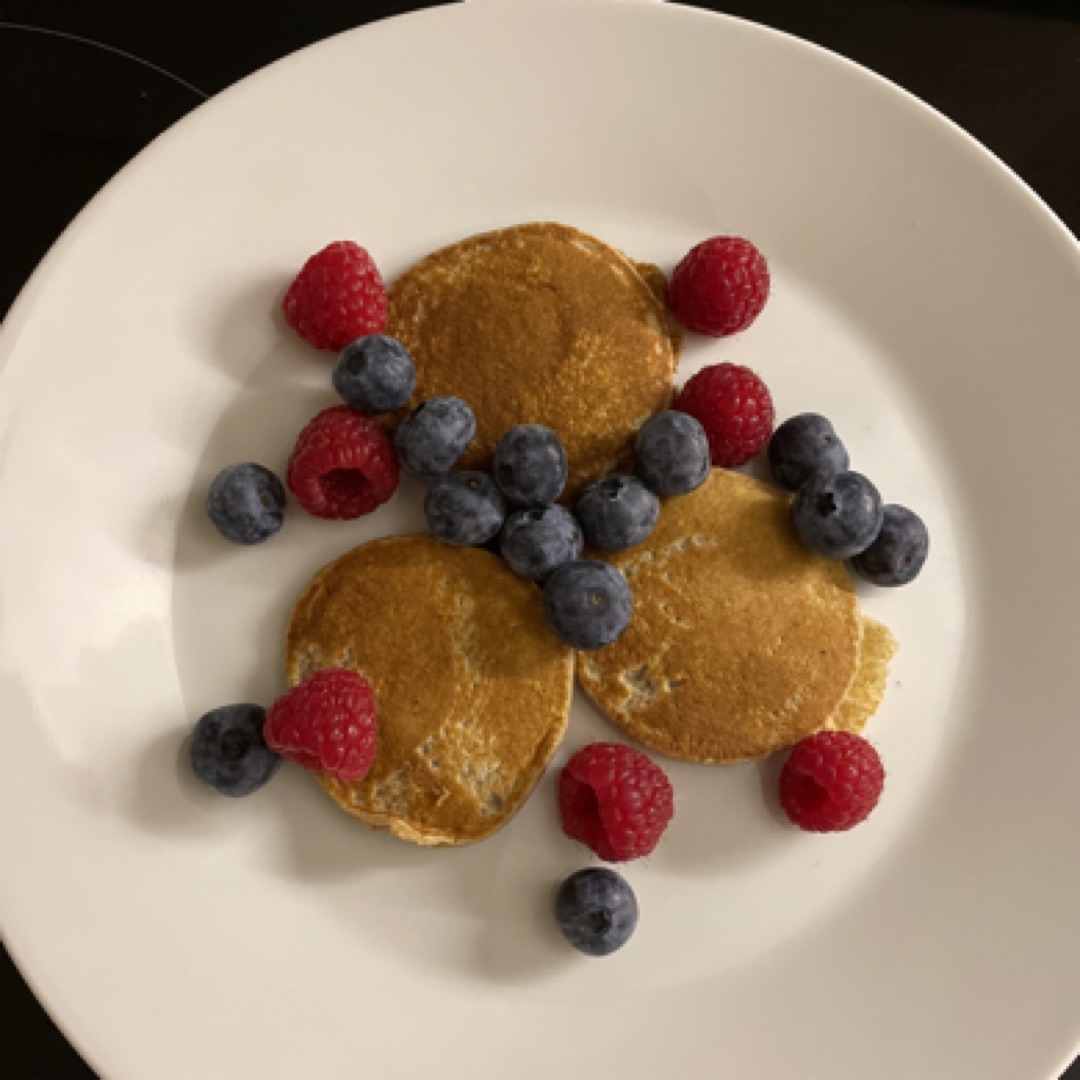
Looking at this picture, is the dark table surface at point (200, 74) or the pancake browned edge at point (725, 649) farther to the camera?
the dark table surface at point (200, 74)

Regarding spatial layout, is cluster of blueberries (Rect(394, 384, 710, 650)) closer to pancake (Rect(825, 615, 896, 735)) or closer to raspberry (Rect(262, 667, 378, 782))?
raspberry (Rect(262, 667, 378, 782))

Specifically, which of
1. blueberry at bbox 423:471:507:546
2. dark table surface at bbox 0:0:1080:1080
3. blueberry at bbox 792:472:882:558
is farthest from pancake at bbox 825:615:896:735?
dark table surface at bbox 0:0:1080:1080

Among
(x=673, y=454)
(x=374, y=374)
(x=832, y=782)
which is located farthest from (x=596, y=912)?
(x=374, y=374)

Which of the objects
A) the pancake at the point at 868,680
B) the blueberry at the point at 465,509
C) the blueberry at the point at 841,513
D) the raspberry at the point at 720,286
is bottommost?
the blueberry at the point at 465,509

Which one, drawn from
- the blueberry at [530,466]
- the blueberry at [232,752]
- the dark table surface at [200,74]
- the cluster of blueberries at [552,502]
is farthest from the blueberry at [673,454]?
the dark table surface at [200,74]

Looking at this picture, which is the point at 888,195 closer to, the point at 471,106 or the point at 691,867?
the point at 471,106

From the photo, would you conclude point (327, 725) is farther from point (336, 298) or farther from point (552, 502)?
point (336, 298)

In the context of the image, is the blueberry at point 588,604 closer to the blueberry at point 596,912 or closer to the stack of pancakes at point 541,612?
the stack of pancakes at point 541,612
